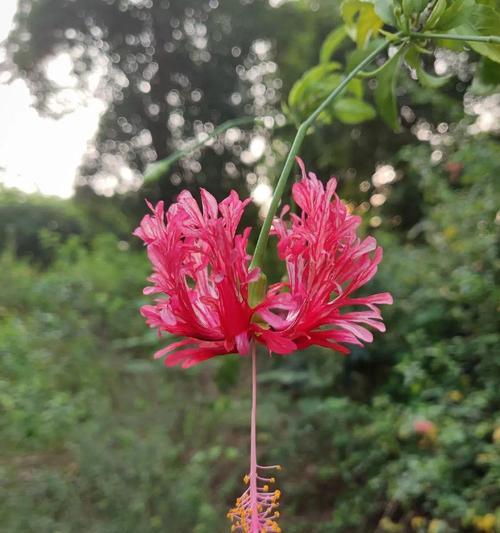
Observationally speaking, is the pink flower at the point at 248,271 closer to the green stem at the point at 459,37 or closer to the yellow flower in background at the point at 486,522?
the green stem at the point at 459,37

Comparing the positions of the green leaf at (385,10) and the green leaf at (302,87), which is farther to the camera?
the green leaf at (302,87)

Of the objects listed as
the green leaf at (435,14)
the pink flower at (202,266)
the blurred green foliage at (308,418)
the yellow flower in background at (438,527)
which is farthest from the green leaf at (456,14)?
the yellow flower in background at (438,527)

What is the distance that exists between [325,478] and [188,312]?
4.74ft

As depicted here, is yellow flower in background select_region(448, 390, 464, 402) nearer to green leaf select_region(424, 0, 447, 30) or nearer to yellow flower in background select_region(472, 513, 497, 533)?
yellow flower in background select_region(472, 513, 497, 533)

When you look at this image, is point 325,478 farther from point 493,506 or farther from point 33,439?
point 33,439

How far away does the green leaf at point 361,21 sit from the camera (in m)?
0.63

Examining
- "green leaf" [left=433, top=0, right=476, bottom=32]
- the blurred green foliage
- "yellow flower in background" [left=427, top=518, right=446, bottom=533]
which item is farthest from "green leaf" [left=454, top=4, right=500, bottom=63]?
"yellow flower in background" [left=427, top=518, right=446, bottom=533]

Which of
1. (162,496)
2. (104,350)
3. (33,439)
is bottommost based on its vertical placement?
(162,496)

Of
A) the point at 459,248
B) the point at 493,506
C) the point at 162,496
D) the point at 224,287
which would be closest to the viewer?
the point at 224,287

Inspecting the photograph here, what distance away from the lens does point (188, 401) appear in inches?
78.0

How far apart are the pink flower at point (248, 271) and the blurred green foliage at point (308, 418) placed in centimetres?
102

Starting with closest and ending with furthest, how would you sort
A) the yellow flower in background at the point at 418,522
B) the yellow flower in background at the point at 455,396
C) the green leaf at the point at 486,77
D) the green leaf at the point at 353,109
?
the green leaf at the point at 486,77 < the green leaf at the point at 353,109 < the yellow flower in background at the point at 418,522 < the yellow flower in background at the point at 455,396

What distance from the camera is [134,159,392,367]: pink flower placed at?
40 cm

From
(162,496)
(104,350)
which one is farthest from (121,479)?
(104,350)
